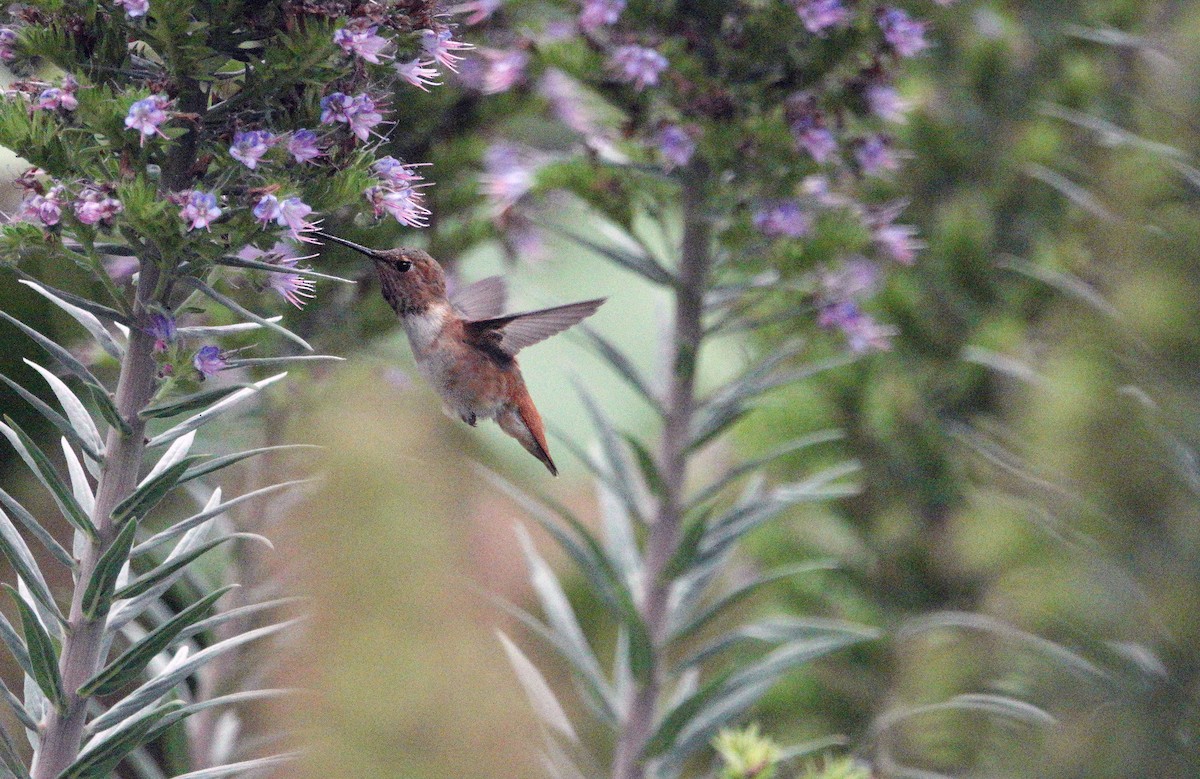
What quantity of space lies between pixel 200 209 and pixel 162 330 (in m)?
0.10

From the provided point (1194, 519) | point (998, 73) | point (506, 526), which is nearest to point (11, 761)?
point (1194, 519)

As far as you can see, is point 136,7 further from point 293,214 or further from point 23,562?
point 23,562

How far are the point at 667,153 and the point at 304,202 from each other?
88 centimetres

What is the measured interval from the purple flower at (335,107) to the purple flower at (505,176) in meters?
0.94

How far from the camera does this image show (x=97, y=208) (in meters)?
0.87

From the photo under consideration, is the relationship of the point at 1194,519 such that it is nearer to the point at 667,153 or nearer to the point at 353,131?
the point at 353,131

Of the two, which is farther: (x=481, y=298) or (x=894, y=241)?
(x=894, y=241)

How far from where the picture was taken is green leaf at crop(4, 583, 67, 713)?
2.98 feet

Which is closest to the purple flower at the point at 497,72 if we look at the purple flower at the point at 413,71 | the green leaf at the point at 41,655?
the purple flower at the point at 413,71

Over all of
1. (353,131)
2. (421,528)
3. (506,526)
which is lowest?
(506,526)

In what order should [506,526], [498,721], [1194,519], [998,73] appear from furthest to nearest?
[506,526]
[498,721]
[998,73]
[1194,519]

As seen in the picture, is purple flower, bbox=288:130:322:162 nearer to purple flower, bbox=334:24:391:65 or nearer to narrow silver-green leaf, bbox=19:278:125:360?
purple flower, bbox=334:24:391:65

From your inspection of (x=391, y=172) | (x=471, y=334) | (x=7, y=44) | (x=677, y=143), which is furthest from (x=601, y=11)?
(x=7, y=44)

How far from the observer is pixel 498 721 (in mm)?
3439
